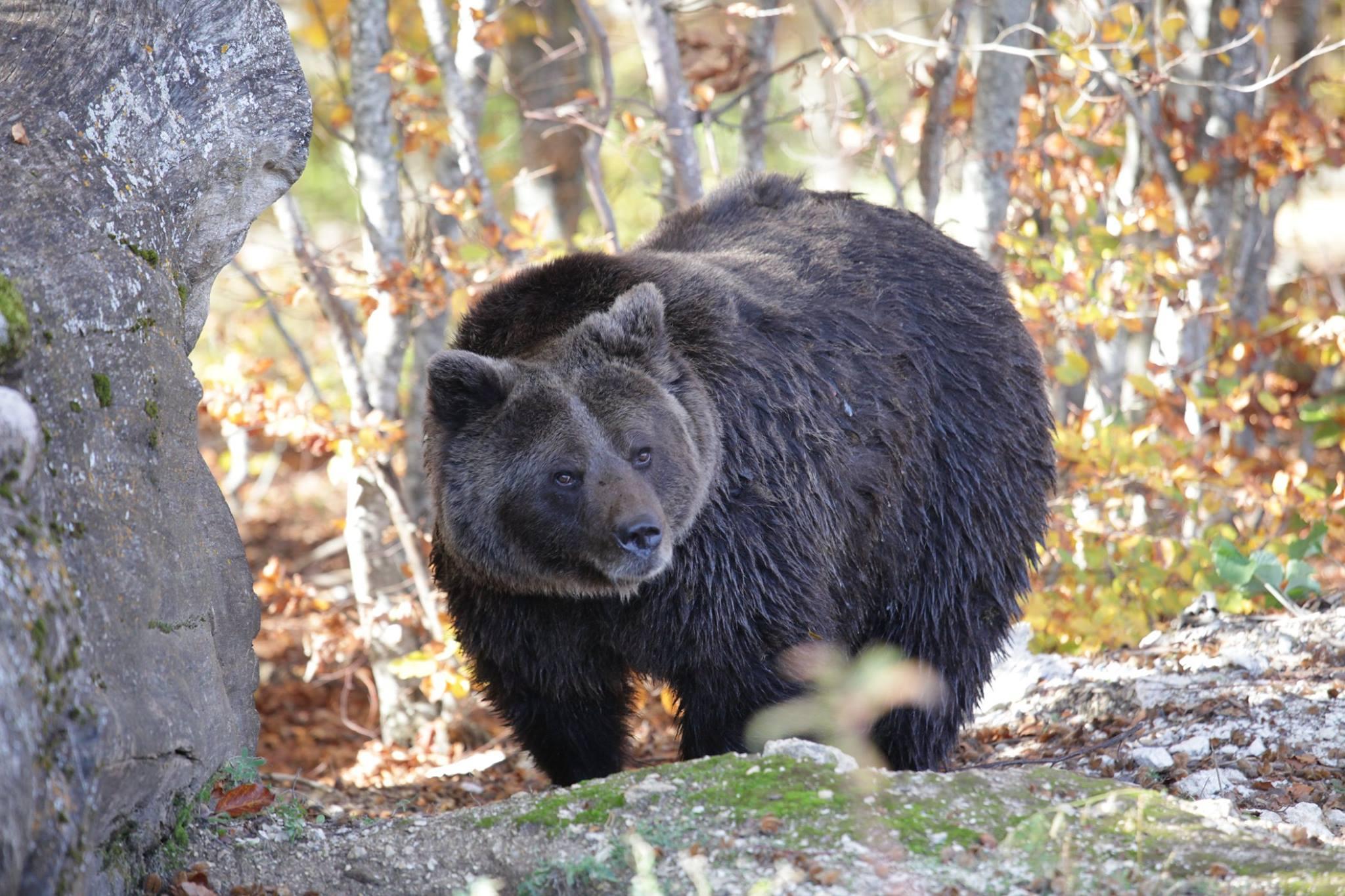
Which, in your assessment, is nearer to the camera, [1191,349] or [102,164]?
[102,164]

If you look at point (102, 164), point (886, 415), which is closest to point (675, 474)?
point (886, 415)

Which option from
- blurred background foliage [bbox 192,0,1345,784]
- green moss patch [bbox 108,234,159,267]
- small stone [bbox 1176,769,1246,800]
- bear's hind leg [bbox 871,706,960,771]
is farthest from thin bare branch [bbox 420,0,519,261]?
small stone [bbox 1176,769,1246,800]

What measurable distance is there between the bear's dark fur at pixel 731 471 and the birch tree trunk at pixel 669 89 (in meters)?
1.83

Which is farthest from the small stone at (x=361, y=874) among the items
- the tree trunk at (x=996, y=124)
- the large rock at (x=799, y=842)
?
the tree trunk at (x=996, y=124)

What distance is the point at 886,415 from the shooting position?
221 inches

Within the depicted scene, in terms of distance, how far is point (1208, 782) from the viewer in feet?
16.2

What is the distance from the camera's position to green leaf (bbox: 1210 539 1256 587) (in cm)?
705

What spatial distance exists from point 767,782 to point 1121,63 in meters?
7.07

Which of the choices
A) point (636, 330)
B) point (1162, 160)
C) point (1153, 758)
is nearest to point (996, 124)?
point (1162, 160)

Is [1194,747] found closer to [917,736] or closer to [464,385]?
[917,736]

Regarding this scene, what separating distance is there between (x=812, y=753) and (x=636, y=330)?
1.73 m

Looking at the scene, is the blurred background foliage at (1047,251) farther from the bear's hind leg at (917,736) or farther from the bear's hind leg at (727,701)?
the bear's hind leg at (727,701)

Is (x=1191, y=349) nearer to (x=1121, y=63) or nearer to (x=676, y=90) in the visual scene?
(x=1121, y=63)

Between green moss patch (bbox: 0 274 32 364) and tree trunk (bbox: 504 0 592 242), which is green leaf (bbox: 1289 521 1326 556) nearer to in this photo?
green moss patch (bbox: 0 274 32 364)
